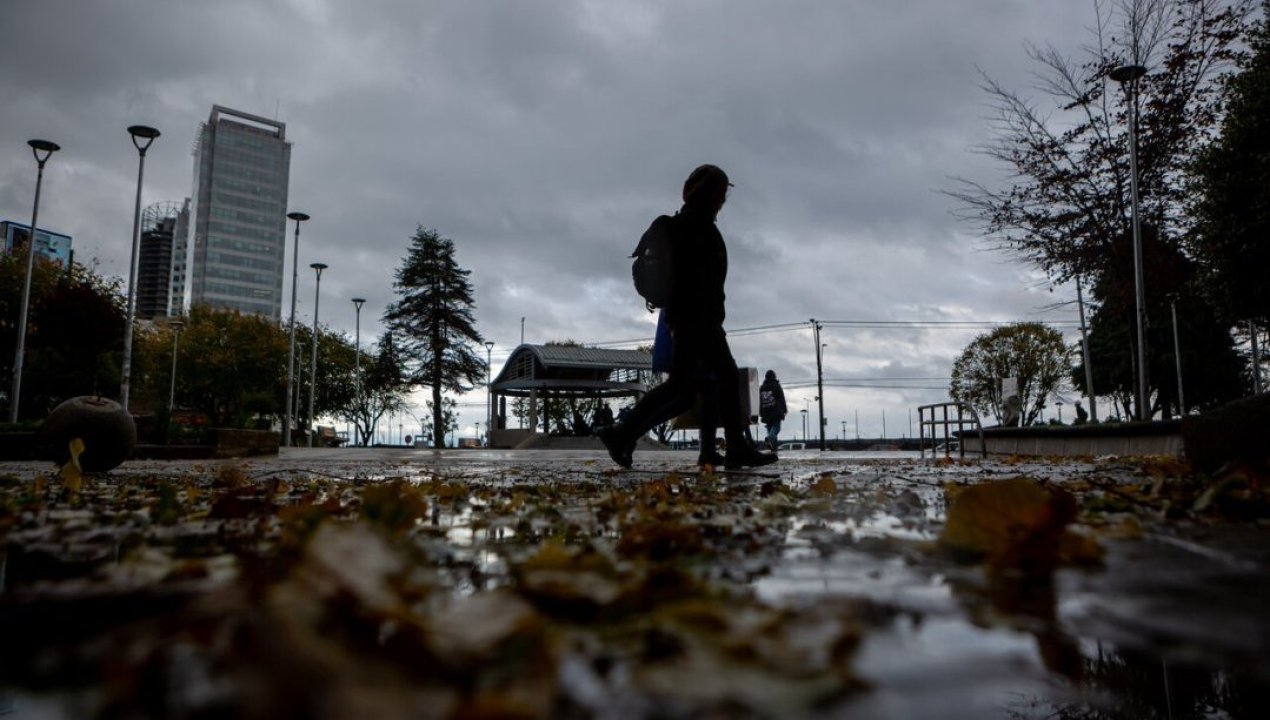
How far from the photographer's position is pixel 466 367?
49.1m

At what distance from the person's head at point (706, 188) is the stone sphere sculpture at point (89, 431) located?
471 centimetres

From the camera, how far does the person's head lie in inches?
217

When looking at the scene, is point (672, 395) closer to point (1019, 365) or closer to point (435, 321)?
point (435, 321)

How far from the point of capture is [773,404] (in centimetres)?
1961

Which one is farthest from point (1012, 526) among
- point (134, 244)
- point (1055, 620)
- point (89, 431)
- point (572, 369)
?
point (572, 369)

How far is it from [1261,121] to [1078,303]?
6.56 metres

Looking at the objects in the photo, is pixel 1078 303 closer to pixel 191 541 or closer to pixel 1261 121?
pixel 1261 121

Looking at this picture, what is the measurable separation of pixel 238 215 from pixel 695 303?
154 metres

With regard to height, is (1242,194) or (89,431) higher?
(1242,194)

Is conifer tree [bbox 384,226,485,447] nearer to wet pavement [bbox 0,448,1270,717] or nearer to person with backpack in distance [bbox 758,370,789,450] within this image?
person with backpack in distance [bbox 758,370,789,450]

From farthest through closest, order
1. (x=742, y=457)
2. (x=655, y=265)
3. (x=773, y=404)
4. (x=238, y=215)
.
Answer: (x=238, y=215) → (x=773, y=404) → (x=742, y=457) → (x=655, y=265)

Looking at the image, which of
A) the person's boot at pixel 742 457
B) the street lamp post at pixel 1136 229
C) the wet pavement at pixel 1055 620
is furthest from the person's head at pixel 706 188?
the street lamp post at pixel 1136 229

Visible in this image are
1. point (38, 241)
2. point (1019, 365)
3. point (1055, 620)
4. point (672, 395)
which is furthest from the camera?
point (38, 241)

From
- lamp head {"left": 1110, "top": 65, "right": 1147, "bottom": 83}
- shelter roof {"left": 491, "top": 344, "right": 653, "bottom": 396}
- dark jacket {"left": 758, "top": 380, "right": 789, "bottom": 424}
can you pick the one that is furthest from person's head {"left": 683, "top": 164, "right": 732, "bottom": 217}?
shelter roof {"left": 491, "top": 344, "right": 653, "bottom": 396}
